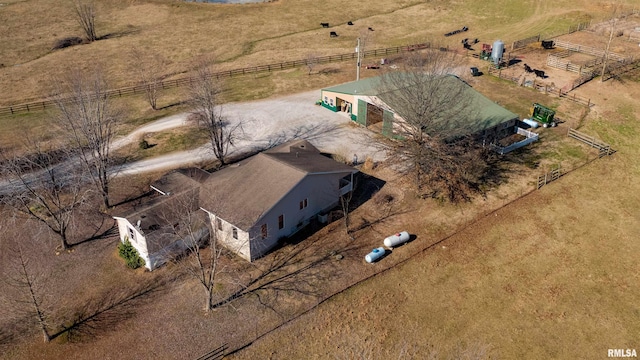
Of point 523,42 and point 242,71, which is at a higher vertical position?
point 523,42

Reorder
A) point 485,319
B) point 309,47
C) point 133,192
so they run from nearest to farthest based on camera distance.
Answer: point 485,319 → point 133,192 → point 309,47

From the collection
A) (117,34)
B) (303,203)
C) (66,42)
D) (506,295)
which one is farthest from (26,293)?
(117,34)

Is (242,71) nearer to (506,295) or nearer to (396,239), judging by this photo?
(396,239)

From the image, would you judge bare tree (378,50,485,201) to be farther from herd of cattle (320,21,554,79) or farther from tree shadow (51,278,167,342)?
herd of cattle (320,21,554,79)

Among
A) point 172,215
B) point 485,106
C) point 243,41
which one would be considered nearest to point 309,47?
point 243,41

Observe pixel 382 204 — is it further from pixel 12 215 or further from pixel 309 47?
pixel 309 47
